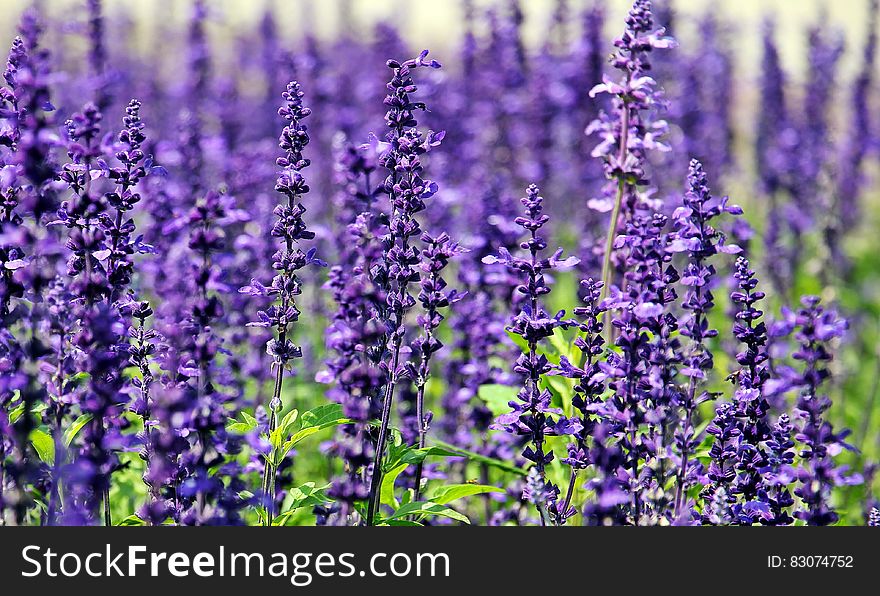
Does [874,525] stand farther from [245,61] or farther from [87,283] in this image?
[245,61]

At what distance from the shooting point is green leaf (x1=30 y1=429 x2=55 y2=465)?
4.45m

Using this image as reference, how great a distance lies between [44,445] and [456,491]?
1.89m

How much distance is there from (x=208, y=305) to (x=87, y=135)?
0.97m

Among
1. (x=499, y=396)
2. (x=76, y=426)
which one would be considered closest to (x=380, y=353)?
(x=499, y=396)

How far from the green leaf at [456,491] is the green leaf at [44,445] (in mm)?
1761

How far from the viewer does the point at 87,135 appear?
420cm

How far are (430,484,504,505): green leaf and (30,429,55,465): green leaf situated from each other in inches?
69.3

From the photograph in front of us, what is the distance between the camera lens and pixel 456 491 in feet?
14.9

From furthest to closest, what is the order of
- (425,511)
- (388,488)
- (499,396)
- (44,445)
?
1. (499,396)
2. (388,488)
3. (44,445)
4. (425,511)

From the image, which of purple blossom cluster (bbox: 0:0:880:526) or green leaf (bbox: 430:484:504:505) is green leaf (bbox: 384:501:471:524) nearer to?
purple blossom cluster (bbox: 0:0:880:526)

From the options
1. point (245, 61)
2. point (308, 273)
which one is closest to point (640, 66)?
point (308, 273)

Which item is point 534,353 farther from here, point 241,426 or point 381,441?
point 241,426

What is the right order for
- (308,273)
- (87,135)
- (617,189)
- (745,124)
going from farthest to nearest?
(745,124) → (308,273) → (617,189) → (87,135)

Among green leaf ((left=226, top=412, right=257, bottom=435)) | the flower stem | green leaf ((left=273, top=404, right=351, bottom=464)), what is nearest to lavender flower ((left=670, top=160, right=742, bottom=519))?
the flower stem
